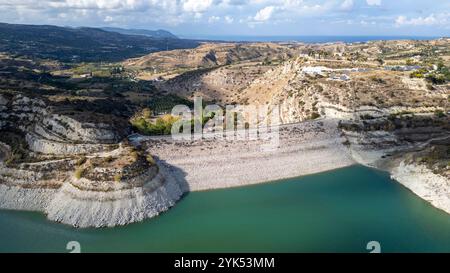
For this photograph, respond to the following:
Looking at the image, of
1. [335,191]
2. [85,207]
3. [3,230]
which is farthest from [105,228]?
[335,191]

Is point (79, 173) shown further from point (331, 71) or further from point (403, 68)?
point (403, 68)

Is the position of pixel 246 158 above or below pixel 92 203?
above

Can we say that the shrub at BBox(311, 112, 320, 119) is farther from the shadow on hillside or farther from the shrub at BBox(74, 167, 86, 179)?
the shrub at BBox(74, 167, 86, 179)

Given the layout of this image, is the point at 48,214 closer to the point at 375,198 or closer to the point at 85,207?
the point at 85,207

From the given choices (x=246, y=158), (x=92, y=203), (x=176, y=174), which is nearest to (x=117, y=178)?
(x=92, y=203)

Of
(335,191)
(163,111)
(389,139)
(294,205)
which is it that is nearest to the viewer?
(294,205)

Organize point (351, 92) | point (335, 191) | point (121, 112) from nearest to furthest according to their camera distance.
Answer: point (335, 191), point (351, 92), point (121, 112)
